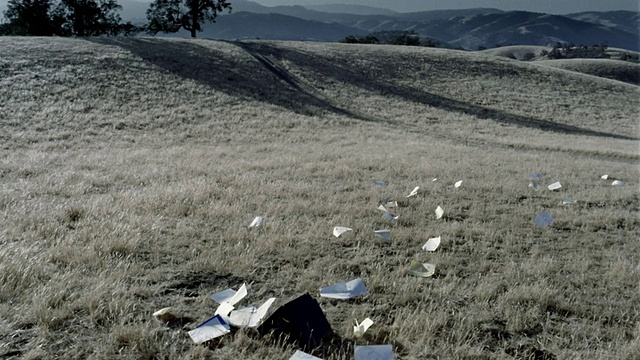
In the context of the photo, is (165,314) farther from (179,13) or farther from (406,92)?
(179,13)

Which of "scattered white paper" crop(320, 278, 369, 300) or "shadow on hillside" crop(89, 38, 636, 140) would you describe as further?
"shadow on hillside" crop(89, 38, 636, 140)

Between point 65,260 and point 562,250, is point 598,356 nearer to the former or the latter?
point 562,250

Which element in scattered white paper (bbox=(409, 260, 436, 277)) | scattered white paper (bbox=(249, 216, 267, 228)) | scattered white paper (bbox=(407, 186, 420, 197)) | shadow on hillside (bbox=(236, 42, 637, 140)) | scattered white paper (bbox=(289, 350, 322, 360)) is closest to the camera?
scattered white paper (bbox=(289, 350, 322, 360))

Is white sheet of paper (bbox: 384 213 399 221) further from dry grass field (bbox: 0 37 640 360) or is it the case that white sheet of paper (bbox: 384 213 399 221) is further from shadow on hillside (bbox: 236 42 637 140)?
shadow on hillside (bbox: 236 42 637 140)

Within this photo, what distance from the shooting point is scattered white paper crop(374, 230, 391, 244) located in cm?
607

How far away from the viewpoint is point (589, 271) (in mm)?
5309

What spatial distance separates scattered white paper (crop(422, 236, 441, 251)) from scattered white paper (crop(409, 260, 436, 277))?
63 cm

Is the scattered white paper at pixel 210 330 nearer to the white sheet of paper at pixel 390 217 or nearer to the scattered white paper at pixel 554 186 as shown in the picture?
the white sheet of paper at pixel 390 217

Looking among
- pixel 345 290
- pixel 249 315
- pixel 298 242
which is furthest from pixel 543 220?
pixel 249 315

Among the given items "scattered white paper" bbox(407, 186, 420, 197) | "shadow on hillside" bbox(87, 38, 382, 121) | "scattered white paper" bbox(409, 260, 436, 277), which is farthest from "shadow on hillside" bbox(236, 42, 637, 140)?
"scattered white paper" bbox(409, 260, 436, 277)

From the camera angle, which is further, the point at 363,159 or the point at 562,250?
the point at 363,159

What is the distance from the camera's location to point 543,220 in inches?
282

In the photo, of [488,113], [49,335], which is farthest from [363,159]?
[488,113]

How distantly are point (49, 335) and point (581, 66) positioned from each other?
8367cm
